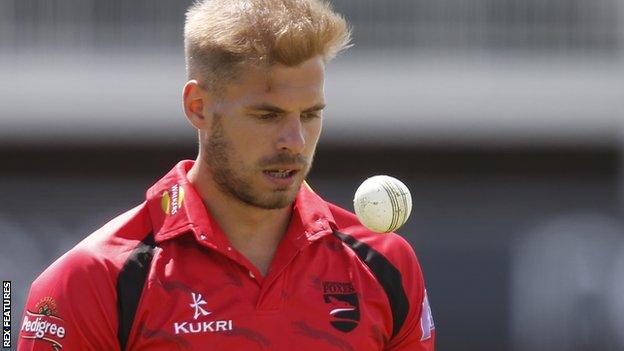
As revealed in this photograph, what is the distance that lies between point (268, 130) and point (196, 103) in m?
0.31

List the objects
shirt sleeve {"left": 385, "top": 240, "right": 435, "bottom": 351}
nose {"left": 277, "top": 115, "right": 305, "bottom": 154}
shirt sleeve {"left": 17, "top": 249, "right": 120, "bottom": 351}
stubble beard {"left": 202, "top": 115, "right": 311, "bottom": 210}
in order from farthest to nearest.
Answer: shirt sleeve {"left": 385, "top": 240, "right": 435, "bottom": 351} → stubble beard {"left": 202, "top": 115, "right": 311, "bottom": 210} → nose {"left": 277, "top": 115, "right": 305, "bottom": 154} → shirt sleeve {"left": 17, "top": 249, "right": 120, "bottom": 351}

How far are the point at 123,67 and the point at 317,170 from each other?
105 inches

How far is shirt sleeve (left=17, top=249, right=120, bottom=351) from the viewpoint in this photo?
3.86m

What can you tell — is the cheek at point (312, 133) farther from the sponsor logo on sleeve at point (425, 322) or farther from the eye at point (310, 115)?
the sponsor logo on sleeve at point (425, 322)

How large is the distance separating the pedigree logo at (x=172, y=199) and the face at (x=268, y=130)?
175 millimetres

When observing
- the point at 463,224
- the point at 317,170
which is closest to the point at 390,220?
the point at 463,224

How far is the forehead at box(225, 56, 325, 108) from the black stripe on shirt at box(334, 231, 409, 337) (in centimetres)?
55

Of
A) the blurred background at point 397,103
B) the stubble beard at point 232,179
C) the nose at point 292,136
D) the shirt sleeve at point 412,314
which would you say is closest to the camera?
the nose at point 292,136

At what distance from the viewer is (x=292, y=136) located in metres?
4.00

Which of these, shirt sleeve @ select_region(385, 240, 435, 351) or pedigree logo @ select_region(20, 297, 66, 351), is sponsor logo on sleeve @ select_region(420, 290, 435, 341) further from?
pedigree logo @ select_region(20, 297, 66, 351)

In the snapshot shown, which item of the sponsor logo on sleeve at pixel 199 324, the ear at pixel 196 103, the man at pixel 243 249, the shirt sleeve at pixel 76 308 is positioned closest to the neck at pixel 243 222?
the man at pixel 243 249

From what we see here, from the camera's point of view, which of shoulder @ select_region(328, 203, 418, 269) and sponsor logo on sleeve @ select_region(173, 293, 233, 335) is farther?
shoulder @ select_region(328, 203, 418, 269)

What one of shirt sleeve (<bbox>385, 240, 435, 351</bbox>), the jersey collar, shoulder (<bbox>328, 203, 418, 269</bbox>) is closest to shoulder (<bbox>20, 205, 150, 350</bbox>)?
the jersey collar

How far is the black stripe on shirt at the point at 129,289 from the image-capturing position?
12.8ft
